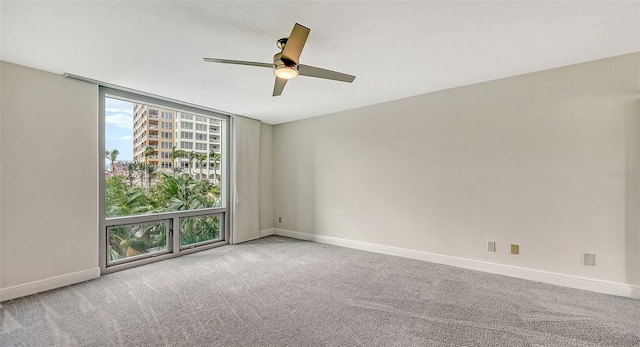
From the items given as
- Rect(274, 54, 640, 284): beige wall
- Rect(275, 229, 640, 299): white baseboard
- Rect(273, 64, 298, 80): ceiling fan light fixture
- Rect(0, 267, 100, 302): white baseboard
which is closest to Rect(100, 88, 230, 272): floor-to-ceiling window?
Rect(0, 267, 100, 302): white baseboard

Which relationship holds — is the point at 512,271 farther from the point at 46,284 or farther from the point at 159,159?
the point at 46,284

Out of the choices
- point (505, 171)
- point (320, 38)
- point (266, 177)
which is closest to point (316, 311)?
point (320, 38)

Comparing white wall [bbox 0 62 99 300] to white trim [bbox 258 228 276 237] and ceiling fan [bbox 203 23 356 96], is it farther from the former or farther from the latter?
white trim [bbox 258 228 276 237]

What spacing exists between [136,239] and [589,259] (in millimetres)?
5261

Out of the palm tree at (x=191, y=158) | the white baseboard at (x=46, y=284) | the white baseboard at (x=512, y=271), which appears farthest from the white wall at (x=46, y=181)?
the white baseboard at (x=512, y=271)

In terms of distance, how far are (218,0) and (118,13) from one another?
740mm

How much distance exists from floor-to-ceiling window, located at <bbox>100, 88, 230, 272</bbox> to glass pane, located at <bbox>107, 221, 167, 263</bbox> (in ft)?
0.04

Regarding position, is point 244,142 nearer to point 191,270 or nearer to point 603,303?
point 191,270

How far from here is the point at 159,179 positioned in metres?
3.78

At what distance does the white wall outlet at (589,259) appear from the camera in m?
2.63

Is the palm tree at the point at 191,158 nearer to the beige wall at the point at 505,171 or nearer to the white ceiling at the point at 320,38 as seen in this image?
the white ceiling at the point at 320,38

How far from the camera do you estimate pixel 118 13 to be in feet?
5.99

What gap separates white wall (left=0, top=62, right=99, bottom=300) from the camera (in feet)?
8.25

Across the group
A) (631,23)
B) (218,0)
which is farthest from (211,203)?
(631,23)
